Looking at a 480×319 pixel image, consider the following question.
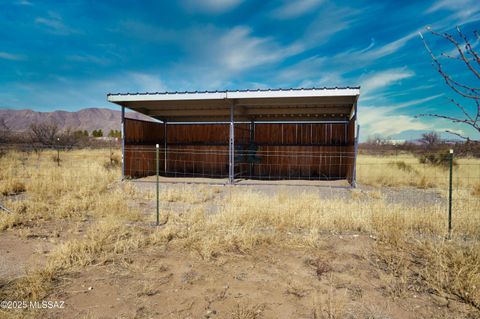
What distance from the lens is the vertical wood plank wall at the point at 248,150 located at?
558 inches

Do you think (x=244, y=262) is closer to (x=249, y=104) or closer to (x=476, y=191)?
(x=249, y=104)

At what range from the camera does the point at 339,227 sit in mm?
5723

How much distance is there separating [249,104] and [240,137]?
3.04m

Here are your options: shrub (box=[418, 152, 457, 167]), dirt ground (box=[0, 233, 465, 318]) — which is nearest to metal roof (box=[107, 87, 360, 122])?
shrub (box=[418, 152, 457, 167])

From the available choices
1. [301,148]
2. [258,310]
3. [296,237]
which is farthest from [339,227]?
[301,148]

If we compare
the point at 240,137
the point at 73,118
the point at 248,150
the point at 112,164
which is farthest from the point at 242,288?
the point at 73,118

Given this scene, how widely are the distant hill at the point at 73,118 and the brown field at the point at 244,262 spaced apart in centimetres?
A: 13931

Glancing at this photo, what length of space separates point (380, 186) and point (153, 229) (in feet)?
31.9

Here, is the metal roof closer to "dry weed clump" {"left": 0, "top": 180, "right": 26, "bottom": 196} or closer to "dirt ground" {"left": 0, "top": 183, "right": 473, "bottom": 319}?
"dry weed clump" {"left": 0, "top": 180, "right": 26, "bottom": 196}

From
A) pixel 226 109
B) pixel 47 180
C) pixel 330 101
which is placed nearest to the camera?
pixel 47 180

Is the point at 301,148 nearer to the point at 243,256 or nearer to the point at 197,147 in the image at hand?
the point at 197,147

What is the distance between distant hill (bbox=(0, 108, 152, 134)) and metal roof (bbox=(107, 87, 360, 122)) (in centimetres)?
13007

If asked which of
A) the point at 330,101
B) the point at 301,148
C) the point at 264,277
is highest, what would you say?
the point at 330,101

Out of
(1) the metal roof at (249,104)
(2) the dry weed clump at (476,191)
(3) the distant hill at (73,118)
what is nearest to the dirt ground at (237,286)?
(1) the metal roof at (249,104)
